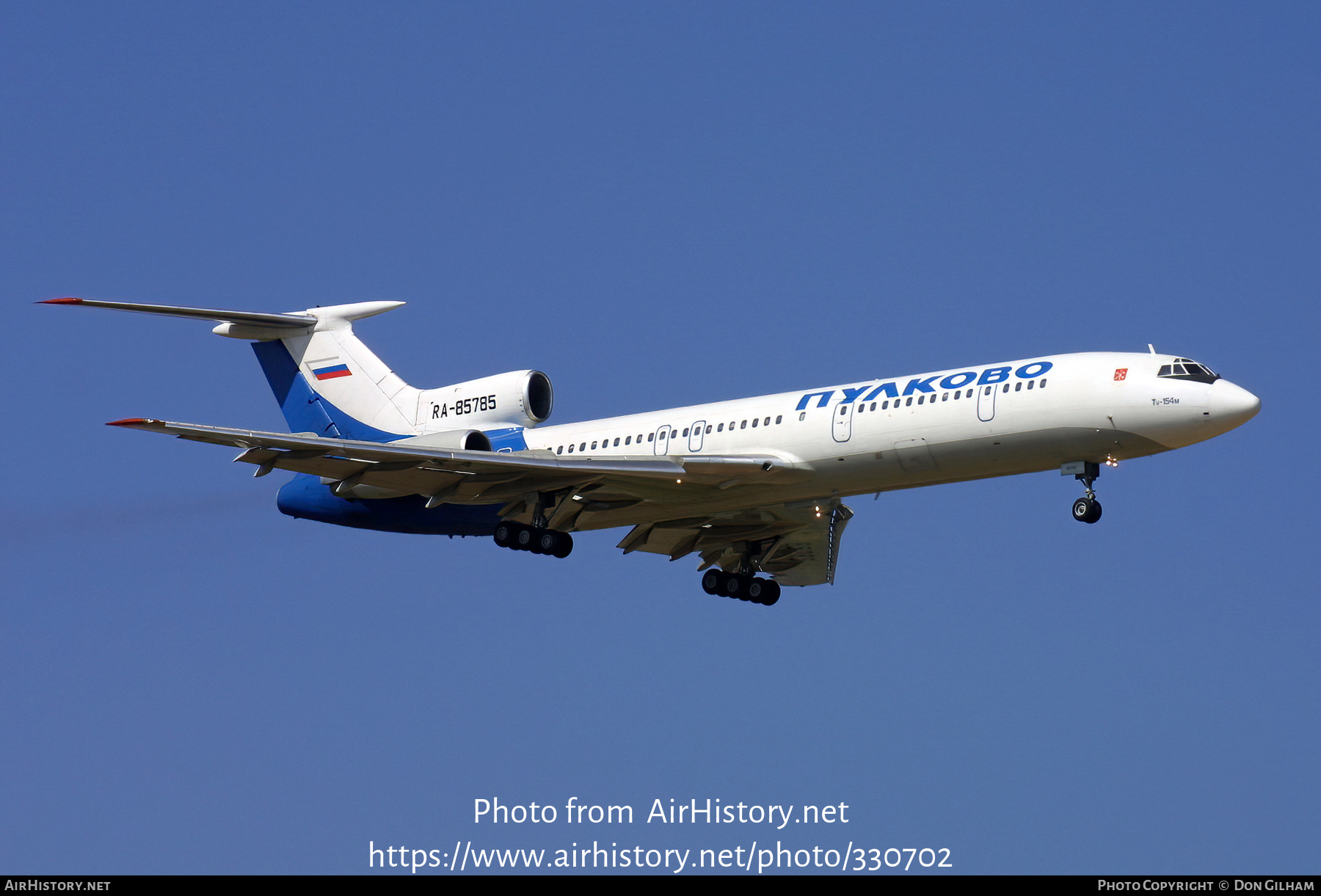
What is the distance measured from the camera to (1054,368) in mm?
25875

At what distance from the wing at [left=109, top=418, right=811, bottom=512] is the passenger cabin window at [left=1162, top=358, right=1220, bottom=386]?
5540mm

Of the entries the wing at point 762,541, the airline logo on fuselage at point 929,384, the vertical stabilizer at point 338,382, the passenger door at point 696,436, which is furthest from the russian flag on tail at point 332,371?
the airline logo on fuselage at point 929,384

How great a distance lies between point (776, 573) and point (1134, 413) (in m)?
9.20

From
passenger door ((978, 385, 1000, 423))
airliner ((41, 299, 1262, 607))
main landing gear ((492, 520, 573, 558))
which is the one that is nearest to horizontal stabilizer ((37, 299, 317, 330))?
airliner ((41, 299, 1262, 607))

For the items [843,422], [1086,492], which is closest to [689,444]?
[843,422]

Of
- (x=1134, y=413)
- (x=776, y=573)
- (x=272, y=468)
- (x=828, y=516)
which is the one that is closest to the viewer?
(x=1134, y=413)

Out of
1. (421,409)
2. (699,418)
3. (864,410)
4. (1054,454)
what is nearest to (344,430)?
(421,409)

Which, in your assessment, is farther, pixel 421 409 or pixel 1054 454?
pixel 421 409

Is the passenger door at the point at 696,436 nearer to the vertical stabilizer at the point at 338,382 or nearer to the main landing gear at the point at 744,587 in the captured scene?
the main landing gear at the point at 744,587

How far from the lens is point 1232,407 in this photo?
2483 centimetres

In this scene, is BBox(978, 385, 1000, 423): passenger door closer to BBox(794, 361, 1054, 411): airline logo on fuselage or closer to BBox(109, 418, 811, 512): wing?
BBox(794, 361, 1054, 411): airline logo on fuselage

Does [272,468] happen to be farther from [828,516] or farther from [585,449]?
[828,516]

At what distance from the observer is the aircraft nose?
24.9 meters

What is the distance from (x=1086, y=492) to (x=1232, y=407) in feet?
8.02
